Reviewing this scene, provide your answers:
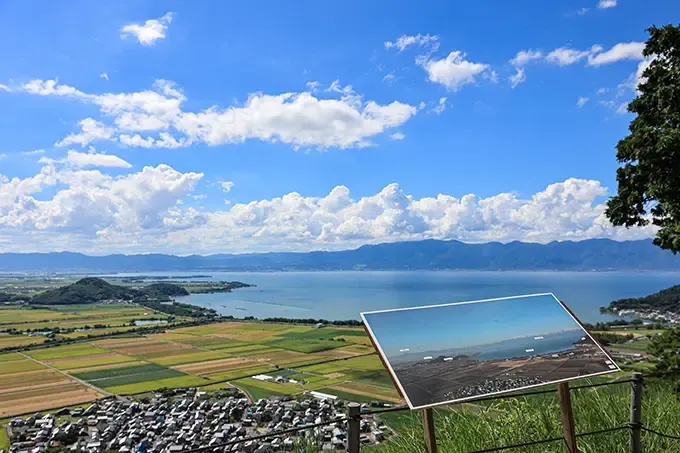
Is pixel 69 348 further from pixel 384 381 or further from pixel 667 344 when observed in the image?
pixel 667 344

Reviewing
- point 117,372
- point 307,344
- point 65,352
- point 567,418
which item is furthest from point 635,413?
point 65,352

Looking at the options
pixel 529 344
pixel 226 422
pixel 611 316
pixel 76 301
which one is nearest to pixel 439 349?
pixel 529 344

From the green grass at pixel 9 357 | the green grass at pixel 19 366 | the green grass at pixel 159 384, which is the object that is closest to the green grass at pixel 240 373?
the green grass at pixel 159 384

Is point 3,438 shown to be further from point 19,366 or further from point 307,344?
point 307,344

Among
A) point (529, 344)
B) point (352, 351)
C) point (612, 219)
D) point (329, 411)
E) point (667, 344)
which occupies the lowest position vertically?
point (352, 351)

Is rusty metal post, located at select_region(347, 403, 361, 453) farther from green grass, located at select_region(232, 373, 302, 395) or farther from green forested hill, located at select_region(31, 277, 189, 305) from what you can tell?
green forested hill, located at select_region(31, 277, 189, 305)

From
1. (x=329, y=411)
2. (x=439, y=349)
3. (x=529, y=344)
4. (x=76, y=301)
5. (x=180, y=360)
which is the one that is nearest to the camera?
(x=439, y=349)

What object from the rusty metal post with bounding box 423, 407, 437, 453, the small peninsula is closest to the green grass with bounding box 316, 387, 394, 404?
the rusty metal post with bounding box 423, 407, 437, 453

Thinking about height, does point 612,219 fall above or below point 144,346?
above
